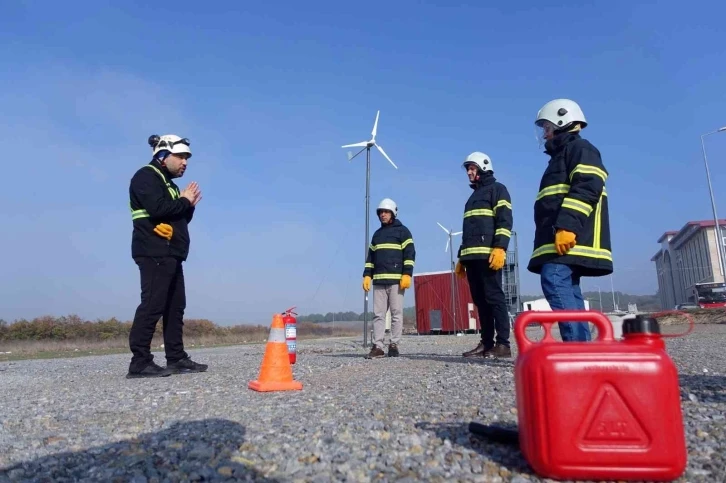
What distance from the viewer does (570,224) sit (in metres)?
4.02

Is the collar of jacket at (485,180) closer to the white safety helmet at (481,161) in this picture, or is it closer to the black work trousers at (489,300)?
the white safety helmet at (481,161)

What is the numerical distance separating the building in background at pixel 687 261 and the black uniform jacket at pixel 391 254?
47.5 meters

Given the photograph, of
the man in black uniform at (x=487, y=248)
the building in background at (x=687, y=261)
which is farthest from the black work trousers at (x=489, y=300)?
the building in background at (x=687, y=261)

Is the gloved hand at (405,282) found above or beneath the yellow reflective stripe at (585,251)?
above

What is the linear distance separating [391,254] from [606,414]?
19.3 feet

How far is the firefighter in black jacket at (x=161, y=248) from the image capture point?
17.4ft

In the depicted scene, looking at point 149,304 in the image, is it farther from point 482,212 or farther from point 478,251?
point 482,212

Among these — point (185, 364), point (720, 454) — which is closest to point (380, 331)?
point (185, 364)

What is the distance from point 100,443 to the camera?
2592 millimetres

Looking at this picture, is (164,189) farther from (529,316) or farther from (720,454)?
(720,454)

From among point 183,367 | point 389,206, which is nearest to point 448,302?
point 389,206

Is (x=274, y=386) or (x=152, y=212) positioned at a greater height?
(x=152, y=212)

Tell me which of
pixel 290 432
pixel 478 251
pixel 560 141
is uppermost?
pixel 560 141

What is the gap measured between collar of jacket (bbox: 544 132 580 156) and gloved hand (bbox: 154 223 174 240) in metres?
3.78
